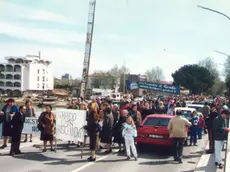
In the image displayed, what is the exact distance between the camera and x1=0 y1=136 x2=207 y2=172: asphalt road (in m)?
9.99

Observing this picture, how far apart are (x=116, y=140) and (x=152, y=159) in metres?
1.85

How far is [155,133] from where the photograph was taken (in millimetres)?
12836

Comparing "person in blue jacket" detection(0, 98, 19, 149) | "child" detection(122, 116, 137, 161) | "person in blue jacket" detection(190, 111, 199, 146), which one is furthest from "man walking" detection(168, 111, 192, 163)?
"person in blue jacket" detection(0, 98, 19, 149)

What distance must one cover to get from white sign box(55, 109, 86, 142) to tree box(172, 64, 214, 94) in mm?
82348

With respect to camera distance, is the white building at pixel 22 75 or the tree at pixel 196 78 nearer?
the tree at pixel 196 78

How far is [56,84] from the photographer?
494ft

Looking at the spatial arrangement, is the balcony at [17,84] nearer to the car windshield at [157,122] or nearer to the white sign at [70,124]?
the car windshield at [157,122]

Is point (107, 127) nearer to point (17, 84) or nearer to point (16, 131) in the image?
point (16, 131)

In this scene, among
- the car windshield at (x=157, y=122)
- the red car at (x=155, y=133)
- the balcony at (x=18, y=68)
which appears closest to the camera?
the red car at (x=155, y=133)

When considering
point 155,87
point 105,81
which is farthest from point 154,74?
point 155,87

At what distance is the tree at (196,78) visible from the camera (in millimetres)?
92125

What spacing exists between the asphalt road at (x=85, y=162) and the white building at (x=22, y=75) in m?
116

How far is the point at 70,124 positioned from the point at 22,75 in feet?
394

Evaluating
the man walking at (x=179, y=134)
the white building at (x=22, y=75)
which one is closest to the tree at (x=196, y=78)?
the white building at (x=22, y=75)
